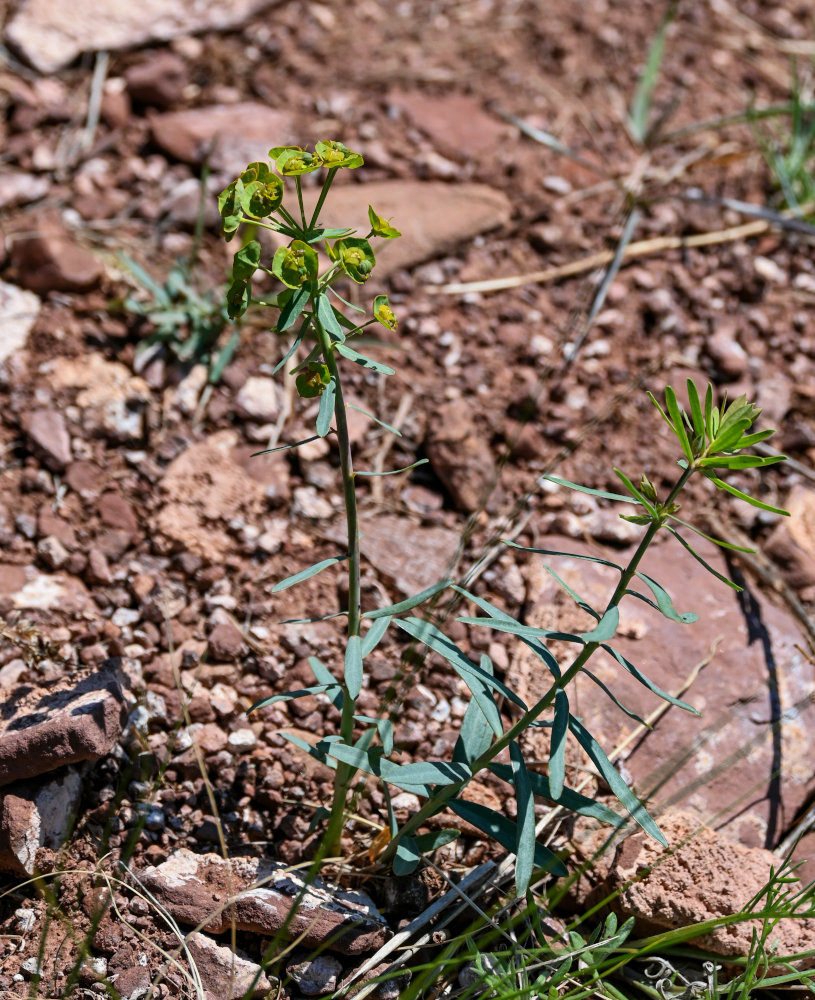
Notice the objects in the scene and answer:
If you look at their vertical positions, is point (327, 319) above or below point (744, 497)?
above

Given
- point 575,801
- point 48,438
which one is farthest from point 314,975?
point 48,438

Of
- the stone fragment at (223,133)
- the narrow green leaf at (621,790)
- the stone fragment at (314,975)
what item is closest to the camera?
the narrow green leaf at (621,790)

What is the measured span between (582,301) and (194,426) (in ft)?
4.19

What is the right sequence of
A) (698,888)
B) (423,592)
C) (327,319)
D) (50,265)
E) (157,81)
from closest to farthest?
(327,319)
(423,592)
(698,888)
(50,265)
(157,81)

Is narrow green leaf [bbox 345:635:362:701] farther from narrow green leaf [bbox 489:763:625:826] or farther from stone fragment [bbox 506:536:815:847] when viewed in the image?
stone fragment [bbox 506:536:815:847]

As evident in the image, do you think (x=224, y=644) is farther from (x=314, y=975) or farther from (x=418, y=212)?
(x=418, y=212)

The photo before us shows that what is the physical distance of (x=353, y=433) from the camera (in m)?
2.53

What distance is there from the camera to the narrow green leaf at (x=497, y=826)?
5.06 feet

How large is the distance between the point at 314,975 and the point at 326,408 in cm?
102

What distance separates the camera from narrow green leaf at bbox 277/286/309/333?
1315 millimetres

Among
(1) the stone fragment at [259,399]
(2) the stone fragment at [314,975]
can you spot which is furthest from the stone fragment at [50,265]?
(2) the stone fragment at [314,975]

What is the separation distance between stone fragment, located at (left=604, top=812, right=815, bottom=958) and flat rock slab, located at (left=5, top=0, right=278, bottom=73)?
3002mm

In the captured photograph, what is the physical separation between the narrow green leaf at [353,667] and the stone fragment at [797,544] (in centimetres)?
143

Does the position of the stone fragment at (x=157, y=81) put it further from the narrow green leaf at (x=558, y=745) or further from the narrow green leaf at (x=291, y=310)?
the narrow green leaf at (x=558, y=745)
